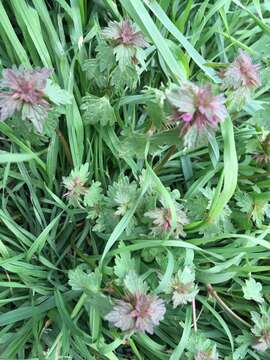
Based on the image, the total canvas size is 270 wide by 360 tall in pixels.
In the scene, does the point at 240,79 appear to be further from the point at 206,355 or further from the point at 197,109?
the point at 206,355

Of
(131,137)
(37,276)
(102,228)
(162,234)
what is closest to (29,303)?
(37,276)

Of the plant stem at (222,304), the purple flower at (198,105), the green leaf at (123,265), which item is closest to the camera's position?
Answer: the purple flower at (198,105)

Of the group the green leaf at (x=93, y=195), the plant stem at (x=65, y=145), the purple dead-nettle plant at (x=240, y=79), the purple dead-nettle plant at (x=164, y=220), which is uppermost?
the purple dead-nettle plant at (x=240, y=79)

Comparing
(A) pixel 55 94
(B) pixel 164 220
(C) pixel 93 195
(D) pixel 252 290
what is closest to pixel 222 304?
(D) pixel 252 290

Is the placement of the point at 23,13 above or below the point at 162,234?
above

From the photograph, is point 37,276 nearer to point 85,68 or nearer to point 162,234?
point 162,234

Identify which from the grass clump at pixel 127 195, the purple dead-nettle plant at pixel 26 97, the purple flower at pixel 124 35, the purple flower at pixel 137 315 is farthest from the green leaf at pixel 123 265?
the purple flower at pixel 124 35

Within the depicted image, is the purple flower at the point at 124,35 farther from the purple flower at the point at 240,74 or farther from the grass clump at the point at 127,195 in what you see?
the purple flower at the point at 240,74
